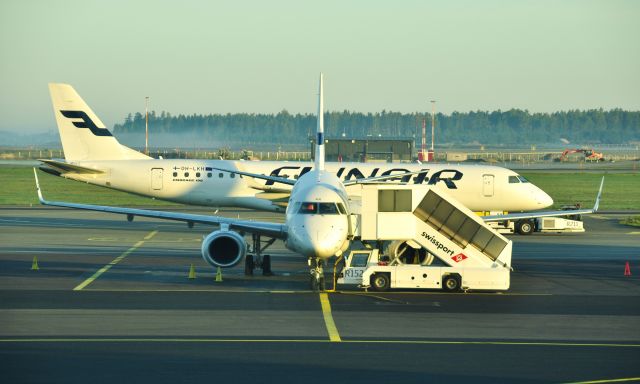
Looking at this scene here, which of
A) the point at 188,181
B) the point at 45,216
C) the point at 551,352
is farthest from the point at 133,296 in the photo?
the point at 45,216

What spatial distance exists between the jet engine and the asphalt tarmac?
334cm

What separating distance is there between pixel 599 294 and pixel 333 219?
30.3ft

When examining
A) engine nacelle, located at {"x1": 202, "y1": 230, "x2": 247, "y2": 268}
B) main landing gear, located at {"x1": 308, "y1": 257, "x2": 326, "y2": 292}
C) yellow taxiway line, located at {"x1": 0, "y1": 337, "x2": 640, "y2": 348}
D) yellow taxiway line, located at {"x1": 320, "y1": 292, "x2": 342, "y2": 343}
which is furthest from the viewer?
engine nacelle, located at {"x1": 202, "y1": 230, "x2": 247, "y2": 268}

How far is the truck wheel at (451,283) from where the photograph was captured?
1267 inches

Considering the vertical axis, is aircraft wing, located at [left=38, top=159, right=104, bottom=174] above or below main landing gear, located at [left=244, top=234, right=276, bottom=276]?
above

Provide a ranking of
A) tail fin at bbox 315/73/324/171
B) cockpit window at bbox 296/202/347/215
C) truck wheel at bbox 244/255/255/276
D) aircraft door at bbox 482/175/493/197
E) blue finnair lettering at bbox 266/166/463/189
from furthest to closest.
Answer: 1. aircraft door at bbox 482/175/493/197
2. blue finnair lettering at bbox 266/166/463/189
3. tail fin at bbox 315/73/324/171
4. truck wheel at bbox 244/255/255/276
5. cockpit window at bbox 296/202/347/215

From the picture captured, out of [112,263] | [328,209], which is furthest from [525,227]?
[328,209]

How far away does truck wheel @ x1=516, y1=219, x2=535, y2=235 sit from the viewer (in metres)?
56.3

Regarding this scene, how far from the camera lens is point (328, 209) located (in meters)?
31.4

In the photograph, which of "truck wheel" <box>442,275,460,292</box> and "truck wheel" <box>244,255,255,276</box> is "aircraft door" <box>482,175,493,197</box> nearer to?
"truck wheel" <box>244,255,255,276</box>

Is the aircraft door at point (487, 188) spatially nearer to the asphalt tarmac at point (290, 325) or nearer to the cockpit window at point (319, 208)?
the asphalt tarmac at point (290, 325)

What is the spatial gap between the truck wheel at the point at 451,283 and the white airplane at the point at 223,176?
2540 cm

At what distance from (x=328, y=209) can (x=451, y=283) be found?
190 inches

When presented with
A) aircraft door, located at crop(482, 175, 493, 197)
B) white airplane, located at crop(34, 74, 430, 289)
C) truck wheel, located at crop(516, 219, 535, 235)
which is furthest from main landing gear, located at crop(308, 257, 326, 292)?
aircraft door, located at crop(482, 175, 493, 197)
